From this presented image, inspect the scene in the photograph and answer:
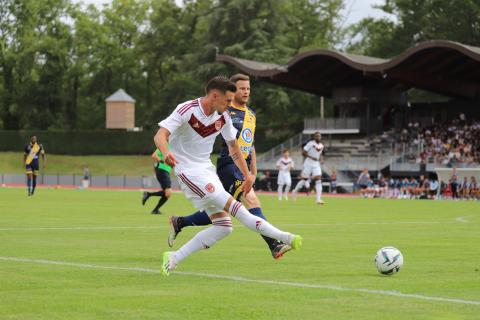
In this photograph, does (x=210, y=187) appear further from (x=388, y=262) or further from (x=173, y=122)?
(x=388, y=262)

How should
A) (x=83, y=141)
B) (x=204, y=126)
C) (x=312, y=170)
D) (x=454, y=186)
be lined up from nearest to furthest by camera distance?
1. (x=204, y=126)
2. (x=312, y=170)
3. (x=454, y=186)
4. (x=83, y=141)

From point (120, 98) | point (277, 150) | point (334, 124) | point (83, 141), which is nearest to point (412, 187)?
point (334, 124)

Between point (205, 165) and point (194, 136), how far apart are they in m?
0.33

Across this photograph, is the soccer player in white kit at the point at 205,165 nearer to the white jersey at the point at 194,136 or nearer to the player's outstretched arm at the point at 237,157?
the white jersey at the point at 194,136

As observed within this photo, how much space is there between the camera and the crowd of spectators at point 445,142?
5256cm

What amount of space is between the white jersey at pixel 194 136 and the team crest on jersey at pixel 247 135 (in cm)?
312

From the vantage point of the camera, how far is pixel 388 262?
950 cm

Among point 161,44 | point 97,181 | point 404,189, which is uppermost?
point 161,44

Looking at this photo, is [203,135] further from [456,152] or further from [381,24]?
[381,24]

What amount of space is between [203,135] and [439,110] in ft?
191

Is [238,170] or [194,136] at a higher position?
[194,136]

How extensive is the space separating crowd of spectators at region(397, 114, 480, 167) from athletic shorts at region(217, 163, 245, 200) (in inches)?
1584

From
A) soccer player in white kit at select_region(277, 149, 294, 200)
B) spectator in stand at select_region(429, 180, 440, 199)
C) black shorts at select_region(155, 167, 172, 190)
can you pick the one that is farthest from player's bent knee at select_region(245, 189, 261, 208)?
spectator in stand at select_region(429, 180, 440, 199)

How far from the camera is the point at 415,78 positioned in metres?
59.4
